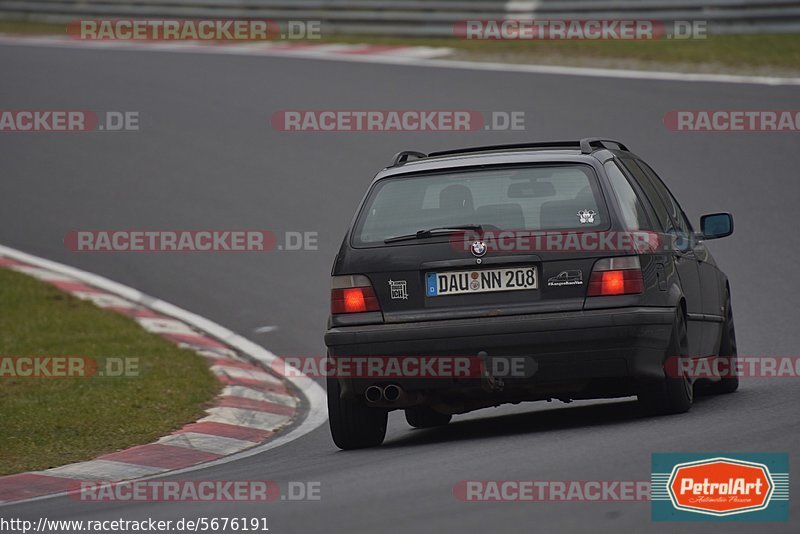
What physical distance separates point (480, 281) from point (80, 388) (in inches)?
165

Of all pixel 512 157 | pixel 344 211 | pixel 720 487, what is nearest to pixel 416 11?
pixel 344 211

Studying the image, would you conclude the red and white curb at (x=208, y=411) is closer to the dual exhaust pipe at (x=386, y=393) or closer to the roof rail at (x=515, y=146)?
the dual exhaust pipe at (x=386, y=393)

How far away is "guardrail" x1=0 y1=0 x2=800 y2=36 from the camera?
21.2 metres

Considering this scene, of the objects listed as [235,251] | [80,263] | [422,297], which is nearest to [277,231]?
[235,251]

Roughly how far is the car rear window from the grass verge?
2.44 meters

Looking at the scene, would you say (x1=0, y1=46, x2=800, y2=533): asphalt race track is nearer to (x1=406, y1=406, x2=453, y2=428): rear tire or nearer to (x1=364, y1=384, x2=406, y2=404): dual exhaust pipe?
(x1=406, y1=406, x2=453, y2=428): rear tire

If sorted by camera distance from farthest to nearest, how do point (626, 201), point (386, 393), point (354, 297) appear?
point (626, 201)
point (354, 297)
point (386, 393)

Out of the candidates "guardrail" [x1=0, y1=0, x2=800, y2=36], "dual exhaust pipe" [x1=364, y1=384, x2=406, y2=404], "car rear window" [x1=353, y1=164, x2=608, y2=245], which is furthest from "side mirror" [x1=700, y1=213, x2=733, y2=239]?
"guardrail" [x1=0, y1=0, x2=800, y2=36]

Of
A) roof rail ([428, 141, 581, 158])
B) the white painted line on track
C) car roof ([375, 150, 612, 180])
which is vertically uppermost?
the white painted line on track

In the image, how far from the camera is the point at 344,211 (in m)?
15.5

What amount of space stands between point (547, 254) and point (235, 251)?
7749 mm

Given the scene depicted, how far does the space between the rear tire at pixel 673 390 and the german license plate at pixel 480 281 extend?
2.77 feet

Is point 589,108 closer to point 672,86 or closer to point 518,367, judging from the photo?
point 672,86

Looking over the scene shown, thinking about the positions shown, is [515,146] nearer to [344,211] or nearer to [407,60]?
[344,211]
